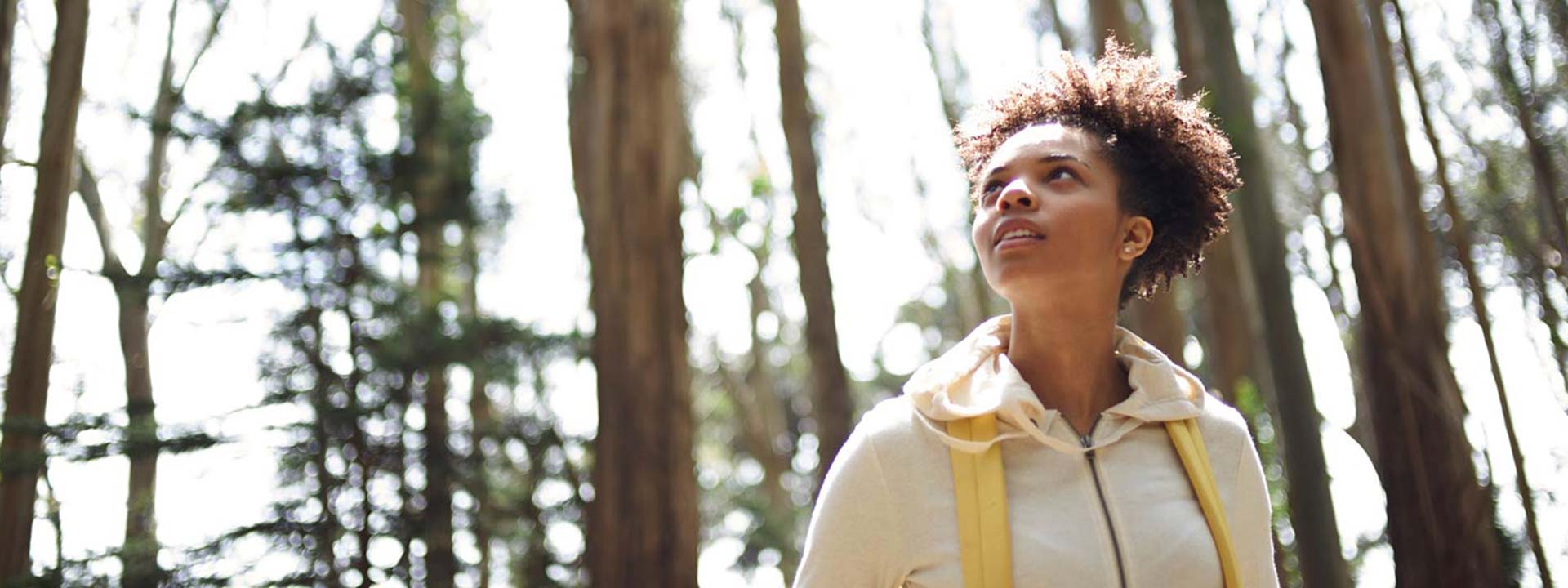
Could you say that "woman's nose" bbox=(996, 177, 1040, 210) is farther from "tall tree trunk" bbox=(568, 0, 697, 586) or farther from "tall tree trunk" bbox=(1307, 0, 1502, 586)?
"tall tree trunk" bbox=(568, 0, 697, 586)

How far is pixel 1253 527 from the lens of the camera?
1.91 meters

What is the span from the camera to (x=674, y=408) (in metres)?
6.52

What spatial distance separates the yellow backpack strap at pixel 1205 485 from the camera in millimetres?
1824

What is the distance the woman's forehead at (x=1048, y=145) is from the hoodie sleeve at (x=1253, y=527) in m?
0.49

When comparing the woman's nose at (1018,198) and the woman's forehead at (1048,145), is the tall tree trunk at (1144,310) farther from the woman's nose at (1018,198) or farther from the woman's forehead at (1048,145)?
the woman's nose at (1018,198)

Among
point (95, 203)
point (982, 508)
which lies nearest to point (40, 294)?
point (982, 508)

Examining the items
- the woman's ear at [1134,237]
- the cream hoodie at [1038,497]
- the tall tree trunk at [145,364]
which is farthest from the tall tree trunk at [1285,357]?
the tall tree trunk at [145,364]

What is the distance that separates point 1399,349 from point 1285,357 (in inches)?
34.7

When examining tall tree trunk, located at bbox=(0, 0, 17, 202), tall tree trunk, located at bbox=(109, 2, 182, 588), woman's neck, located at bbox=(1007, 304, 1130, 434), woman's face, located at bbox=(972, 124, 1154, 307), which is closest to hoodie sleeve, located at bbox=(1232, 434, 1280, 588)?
woman's neck, located at bbox=(1007, 304, 1130, 434)

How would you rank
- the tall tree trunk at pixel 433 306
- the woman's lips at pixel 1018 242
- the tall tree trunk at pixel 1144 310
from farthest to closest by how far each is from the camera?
the tall tree trunk at pixel 433 306
the tall tree trunk at pixel 1144 310
the woman's lips at pixel 1018 242

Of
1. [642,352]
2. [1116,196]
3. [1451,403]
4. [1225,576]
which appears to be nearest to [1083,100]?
[1116,196]

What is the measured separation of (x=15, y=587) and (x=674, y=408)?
2901 millimetres

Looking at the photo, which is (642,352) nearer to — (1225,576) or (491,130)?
(491,130)

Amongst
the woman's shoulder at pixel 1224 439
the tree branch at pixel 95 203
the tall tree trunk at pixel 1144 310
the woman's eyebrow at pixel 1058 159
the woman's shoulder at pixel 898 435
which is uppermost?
the tree branch at pixel 95 203
